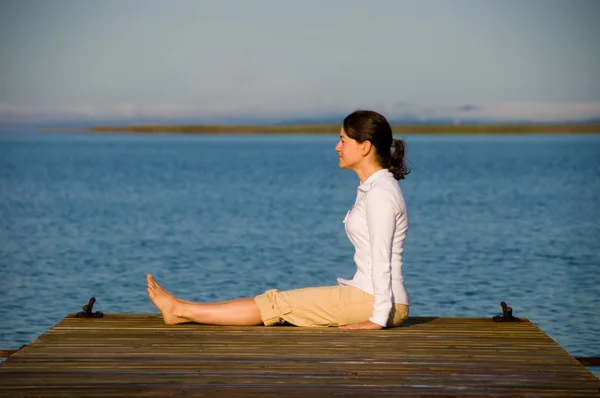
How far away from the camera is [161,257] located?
59.6 feet

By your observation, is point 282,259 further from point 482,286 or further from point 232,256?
point 482,286

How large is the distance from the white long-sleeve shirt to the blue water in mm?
5265

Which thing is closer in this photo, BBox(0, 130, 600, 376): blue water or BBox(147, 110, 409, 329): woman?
BBox(147, 110, 409, 329): woman

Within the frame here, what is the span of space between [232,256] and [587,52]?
208 ft

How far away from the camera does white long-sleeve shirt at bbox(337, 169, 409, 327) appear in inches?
231

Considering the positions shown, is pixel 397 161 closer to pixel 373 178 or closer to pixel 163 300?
pixel 373 178

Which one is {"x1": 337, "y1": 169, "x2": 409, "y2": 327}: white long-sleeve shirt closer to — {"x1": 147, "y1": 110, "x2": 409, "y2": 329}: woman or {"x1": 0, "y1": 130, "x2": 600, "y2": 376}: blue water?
{"x1": 147, "y1": 110, "x2": 409, "y2": 329}: woman

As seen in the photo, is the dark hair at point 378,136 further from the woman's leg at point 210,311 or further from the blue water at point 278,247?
the blue water at point 278,247

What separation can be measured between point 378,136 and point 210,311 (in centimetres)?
140

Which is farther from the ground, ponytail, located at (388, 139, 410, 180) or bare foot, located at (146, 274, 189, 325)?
ponytail, located at (388, 139, 410, 180)

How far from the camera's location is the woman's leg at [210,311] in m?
6.23

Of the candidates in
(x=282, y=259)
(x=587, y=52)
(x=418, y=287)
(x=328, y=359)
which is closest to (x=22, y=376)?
(x=328, y=359)

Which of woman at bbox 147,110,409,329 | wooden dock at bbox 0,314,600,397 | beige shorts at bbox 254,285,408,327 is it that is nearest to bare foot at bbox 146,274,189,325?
woman at bbox 147,110,409,329

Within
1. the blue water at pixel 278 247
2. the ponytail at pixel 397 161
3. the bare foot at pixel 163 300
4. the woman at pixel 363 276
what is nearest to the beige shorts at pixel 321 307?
the woman at pixel 363 276
